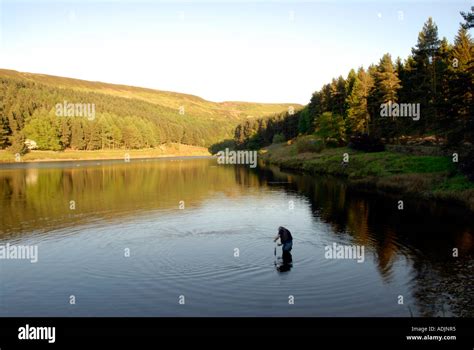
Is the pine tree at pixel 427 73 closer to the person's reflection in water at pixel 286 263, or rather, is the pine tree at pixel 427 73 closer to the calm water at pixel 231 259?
the calm water at pixel 231 259

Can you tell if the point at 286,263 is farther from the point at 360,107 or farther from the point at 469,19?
the point at 360,107

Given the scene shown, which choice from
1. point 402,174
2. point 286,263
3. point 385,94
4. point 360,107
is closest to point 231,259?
point 286,263

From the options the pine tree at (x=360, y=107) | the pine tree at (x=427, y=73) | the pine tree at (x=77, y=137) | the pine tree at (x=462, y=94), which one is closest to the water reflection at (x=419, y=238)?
the pine tree at (x=462, y=94)

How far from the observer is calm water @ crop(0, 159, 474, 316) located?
64.7 ft

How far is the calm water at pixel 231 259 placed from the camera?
19.7 meters

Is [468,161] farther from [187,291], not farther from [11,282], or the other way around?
[11,282]

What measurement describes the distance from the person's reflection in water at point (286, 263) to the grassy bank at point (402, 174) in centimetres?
2332

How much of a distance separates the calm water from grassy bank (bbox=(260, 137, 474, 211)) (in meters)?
3.65

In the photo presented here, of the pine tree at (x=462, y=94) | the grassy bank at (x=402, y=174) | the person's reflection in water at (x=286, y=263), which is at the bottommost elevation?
the person's reflection in water at (x=286, y=263)

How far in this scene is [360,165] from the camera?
72812 millimetres

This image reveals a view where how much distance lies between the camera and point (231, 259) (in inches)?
1065

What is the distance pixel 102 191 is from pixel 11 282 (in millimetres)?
40766

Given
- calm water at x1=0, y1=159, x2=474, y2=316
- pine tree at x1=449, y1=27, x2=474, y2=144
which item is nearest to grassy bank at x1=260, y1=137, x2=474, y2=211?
calm water at x1=0, y1=159, x2=474, y2=316

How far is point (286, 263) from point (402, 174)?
125ft
